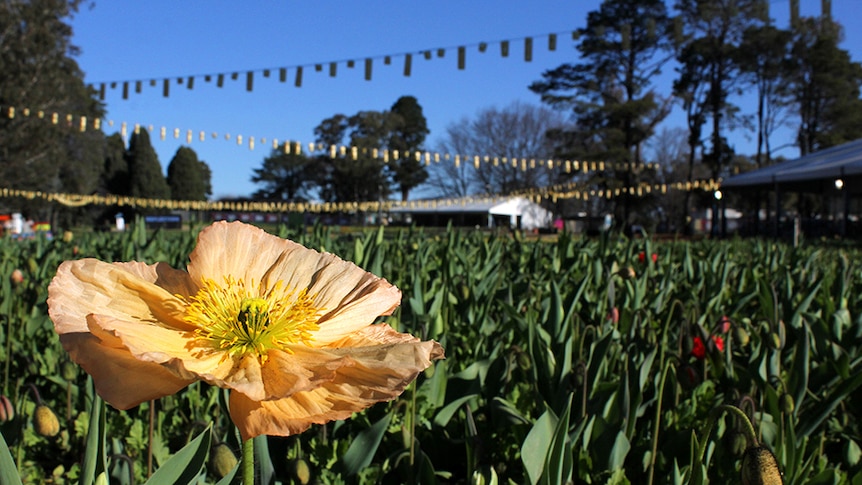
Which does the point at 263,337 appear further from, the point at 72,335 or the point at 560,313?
the point at 560,313

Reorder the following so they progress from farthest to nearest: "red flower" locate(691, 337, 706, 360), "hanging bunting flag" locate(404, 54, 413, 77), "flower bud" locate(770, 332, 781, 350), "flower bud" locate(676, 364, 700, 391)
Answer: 1. "hanging bunting flag" locate(404, 54, 413, 77)
2. "red flower" locate(691, 337, 706, 360)
3. "flower bud" locate(770, 332, 781, 350)
4. "flower bud" locate(676, 364, 700, 391)

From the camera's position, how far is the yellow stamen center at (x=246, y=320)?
0.65 m

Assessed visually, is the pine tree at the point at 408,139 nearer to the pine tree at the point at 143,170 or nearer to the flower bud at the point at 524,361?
the pine tree at the point at 143,170

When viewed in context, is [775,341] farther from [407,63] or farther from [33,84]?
[33,84]

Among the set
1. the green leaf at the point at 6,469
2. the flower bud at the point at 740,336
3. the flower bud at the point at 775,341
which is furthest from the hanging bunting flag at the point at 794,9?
the green leaf at the point at 6,469

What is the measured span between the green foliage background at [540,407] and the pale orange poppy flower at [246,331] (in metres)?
0.12

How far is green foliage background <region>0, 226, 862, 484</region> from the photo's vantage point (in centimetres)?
120

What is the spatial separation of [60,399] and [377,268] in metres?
1.11

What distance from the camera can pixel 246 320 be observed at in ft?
2.15

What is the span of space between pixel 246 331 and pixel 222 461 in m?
0.35

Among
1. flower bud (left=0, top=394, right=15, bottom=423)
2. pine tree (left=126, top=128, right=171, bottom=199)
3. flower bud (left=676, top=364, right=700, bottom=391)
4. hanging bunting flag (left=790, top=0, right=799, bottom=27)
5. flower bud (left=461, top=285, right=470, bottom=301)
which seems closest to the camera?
flower bud (left=0, top=394, right=15, bottom=423)

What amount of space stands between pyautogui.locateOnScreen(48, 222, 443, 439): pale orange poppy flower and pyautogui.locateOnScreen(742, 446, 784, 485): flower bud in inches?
16.0

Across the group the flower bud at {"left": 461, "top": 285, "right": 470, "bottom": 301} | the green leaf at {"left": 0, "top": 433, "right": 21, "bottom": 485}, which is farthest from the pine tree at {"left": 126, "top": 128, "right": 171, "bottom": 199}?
the green leaf at {"left": 0, "top": 433, "right": 21, "bottom": 485}

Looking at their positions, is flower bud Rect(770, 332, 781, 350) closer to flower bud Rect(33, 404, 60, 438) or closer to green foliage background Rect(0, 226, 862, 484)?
green foliage background Rect(0, 226, 862, 484)
